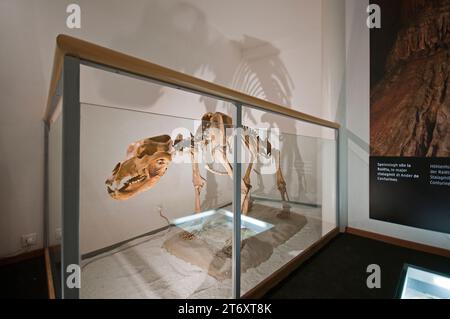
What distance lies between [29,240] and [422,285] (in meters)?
2.85

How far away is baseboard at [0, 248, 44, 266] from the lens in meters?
1.77

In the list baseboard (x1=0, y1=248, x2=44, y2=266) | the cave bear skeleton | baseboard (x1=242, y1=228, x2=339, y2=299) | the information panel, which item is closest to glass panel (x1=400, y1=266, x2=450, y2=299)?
baseboard (x1=242, y1=228, x2=339, y2=299)

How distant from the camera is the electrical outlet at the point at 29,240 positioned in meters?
1.85

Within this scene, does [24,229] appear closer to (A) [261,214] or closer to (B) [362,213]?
(A) [261,214]

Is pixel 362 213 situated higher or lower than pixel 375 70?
lower

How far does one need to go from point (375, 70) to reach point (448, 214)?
167cm

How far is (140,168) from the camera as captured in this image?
3.32ft

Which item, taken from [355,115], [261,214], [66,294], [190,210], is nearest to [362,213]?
[355,115]

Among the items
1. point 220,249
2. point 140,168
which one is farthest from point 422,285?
point 140,168

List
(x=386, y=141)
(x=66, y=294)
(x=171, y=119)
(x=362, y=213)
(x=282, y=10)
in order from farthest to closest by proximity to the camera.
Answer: (x=282, y=10) < (x=362, y=213) < (x=386, y=141) < (x=171, y=119) < (x=66, y=294)

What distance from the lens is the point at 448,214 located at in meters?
2.07

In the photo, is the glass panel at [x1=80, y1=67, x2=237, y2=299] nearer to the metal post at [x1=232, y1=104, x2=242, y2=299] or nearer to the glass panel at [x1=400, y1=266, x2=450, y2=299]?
the metal post at [x1=232, y1=104, x2=242, y2=299]

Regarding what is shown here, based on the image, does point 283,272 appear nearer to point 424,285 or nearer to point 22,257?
point 424,285
